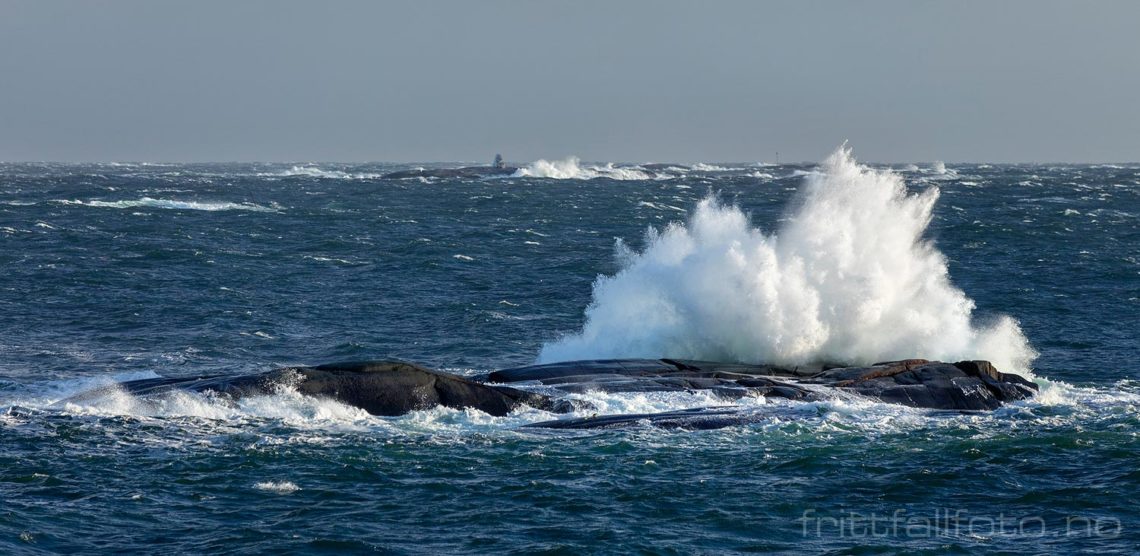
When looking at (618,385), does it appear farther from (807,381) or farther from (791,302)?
(791,302)

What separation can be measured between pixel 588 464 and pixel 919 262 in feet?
54.8

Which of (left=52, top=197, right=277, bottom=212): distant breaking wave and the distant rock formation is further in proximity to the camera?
the distant rock formation

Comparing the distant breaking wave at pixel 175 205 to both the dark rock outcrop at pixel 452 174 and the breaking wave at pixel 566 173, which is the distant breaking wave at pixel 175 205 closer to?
the dark rock outcrop at pixel 452 174

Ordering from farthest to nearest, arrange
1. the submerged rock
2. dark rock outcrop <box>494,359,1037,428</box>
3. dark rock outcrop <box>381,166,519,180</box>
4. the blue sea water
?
dark rock outcrop <box>381,166,519,180</box>
dark rock outcrop <box>494,359,1037,428</box>
the submerged rock
the blue sea water

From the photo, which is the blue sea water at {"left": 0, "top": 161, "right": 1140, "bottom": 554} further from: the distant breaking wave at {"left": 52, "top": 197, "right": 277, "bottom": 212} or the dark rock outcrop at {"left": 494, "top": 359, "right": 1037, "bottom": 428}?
the distant breaking wave at {"left": 52, "top": 197, "right": 277, "bottom": 212}

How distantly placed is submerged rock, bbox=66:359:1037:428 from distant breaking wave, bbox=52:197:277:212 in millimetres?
58147

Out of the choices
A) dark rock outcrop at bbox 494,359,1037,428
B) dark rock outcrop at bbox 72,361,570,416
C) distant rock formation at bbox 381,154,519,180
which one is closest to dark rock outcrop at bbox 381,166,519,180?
distant rock formation at bbox 381,154,519,180

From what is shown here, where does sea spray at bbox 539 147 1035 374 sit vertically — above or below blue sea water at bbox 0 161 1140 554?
above

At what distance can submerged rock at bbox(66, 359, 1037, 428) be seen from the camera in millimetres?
22484

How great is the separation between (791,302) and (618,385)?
7625 millimetres

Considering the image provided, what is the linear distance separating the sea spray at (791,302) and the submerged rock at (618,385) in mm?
3251

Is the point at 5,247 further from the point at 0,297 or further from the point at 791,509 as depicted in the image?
the point at 791,509

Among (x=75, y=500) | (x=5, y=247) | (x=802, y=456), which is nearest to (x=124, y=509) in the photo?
(x=75, y=500)

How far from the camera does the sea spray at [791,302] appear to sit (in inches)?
1192
